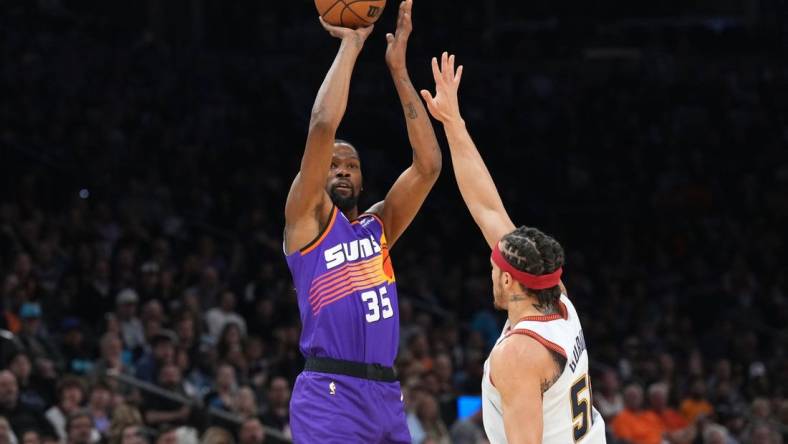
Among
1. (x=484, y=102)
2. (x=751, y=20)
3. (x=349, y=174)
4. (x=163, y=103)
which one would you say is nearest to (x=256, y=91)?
(x=163, y=103)

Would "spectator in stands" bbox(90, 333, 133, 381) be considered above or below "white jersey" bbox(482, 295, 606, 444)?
below

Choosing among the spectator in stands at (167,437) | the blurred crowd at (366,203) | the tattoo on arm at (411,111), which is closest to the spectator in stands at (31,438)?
the blurred crowd at (366,203)

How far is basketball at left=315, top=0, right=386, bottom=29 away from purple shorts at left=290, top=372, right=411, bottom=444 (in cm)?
143

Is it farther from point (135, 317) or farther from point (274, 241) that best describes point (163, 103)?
point (135, 317)

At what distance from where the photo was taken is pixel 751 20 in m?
22.0

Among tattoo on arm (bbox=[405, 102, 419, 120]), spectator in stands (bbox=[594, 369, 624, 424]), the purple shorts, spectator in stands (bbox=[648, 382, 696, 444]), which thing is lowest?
spectator in stands (bbox=[648, 382, 696, 444])

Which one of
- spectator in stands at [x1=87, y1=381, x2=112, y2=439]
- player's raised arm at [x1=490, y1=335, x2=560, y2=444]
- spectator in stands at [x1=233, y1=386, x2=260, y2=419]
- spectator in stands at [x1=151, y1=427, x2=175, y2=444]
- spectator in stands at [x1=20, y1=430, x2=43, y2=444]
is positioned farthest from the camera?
spectator in stands at [x1=233, y1=386, x2=260, y2=419]

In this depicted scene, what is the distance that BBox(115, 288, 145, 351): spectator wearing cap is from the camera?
11.5m

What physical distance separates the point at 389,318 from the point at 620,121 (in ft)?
47.2

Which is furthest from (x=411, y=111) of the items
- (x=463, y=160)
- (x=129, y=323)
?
(x=129, y=323)

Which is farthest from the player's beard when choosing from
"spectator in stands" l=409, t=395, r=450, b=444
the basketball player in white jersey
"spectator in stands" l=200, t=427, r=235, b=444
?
"spectator in stands" l=409, t=395, r=450, b=444

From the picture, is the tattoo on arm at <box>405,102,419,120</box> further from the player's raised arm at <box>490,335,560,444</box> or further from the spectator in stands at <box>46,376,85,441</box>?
the spectator in stands at <box>46,376,85,441</box>

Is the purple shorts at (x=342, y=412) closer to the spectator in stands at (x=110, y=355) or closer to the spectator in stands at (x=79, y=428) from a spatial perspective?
the spectator in stands at (x=79, y=428)

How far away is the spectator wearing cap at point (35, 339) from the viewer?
34.8ft
